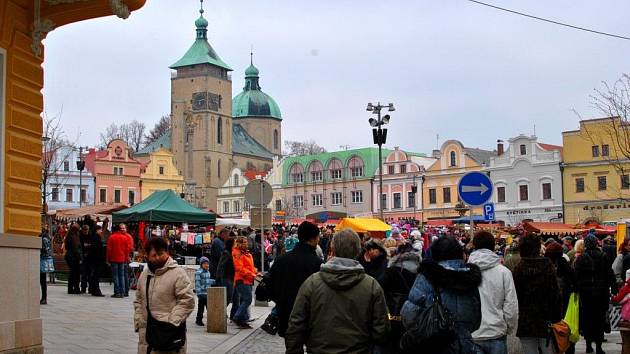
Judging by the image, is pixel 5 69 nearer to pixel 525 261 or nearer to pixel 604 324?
pixel 525 261

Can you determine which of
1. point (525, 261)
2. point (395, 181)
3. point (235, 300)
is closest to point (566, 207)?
point (395, 181)

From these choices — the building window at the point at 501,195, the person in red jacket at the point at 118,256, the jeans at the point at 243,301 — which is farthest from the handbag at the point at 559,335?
the building window at the point at 501,195

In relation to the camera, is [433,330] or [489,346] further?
[489,346]

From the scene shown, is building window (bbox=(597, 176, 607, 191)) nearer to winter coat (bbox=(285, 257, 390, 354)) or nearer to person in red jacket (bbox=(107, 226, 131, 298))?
person in red jacket (bbox=(107, 226, 131, 298))

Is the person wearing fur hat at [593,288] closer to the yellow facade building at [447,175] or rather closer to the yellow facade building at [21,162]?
the yellow facade building at [21,162]

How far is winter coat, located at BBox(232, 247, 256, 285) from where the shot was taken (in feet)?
59.0

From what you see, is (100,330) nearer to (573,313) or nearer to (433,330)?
(573,313)

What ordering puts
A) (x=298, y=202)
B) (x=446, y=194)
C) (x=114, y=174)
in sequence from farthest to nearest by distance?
(x=298, y=202), (x=114, y=174), (x=446, y=194)

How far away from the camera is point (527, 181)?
79.5 metres

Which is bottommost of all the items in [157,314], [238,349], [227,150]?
[238,349]

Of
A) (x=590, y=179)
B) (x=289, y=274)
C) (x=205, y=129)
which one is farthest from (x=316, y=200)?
(x=289, y=274)

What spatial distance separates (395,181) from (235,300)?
76796 mm

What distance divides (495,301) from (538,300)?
229 cm

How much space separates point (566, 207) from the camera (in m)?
76.6
